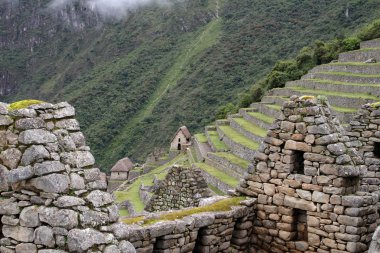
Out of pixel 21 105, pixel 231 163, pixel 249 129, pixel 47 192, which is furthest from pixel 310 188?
pixel 249 129

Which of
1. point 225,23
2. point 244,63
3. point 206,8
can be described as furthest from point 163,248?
point 206,8

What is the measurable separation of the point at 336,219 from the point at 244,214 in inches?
42.0

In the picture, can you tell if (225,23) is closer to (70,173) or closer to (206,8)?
(206,8)

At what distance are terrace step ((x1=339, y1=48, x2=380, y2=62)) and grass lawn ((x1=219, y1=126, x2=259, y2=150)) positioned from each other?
10.5 metres

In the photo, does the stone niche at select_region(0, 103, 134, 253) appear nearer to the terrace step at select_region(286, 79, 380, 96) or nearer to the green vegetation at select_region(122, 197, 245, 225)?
the green vegetation at select_region(122, 197, 245, 225)

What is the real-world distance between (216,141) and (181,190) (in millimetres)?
28616

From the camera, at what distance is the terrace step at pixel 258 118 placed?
92.7 ft

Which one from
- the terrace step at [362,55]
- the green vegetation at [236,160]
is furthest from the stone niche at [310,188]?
the terrace step at [362,55]

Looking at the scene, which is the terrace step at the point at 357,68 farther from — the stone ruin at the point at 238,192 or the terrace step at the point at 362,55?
the stone ruin at the point at 238,192

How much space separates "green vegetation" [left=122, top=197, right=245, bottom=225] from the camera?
4.65 metres

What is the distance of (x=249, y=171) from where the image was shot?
581cm

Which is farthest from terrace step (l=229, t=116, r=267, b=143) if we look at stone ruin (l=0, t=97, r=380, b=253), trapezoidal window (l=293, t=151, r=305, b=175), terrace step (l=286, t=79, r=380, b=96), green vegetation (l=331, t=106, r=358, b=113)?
trapezoidal window (l=293, t=151, r=305, b=175)

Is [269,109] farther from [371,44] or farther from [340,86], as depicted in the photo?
[371,44]

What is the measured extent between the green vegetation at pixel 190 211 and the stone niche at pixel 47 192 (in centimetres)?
103
